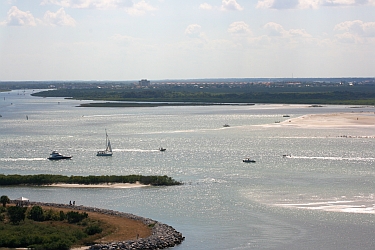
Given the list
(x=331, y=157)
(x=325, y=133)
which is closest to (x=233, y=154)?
(x=331, y=157)

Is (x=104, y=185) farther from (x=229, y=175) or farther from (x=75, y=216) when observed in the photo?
(x=75, y=216)

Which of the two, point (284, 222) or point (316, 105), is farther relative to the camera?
point (316, 105)

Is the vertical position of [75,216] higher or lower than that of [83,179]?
higher

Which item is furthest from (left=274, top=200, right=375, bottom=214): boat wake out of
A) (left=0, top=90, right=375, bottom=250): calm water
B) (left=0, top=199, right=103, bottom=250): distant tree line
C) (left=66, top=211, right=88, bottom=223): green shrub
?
(left=0, top=199, right=103, bottom=250): distant tree line

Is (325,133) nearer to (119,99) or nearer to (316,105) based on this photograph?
(316,105)

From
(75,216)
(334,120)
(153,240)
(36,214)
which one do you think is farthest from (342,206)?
(334,120)

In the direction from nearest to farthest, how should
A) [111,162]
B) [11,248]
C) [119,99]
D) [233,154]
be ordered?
[11,248]
[111,162]
[233,154]
[119,99]
